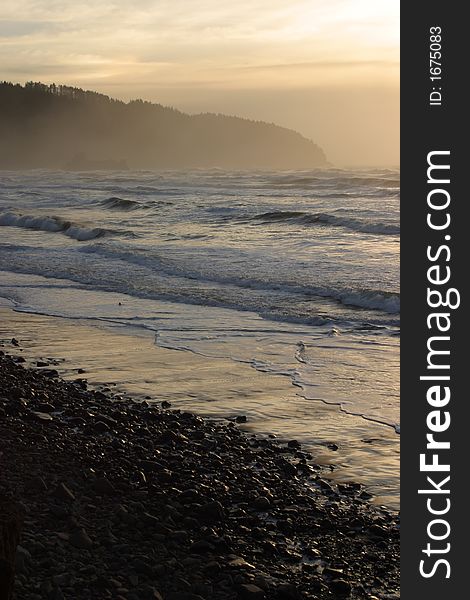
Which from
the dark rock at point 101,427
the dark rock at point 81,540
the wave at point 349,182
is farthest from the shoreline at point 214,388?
the wave at point 349,182

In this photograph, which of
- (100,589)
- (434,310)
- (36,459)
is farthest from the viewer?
(36,459)

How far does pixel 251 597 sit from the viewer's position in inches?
189

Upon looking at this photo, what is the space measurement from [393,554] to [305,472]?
1.42 meters

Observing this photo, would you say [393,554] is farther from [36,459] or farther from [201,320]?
[201,320]

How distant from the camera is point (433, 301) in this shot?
17.2 ft

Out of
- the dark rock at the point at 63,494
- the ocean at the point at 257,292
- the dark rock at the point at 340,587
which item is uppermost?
the ocean at the point at 257,292

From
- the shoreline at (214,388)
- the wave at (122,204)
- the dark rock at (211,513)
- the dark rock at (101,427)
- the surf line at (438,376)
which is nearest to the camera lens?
the surf line at (438,376)

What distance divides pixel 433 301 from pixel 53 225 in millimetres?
26378

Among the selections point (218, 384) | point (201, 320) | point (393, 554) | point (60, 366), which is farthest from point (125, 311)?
point (393, 554)

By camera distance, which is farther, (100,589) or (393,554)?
(393,554)

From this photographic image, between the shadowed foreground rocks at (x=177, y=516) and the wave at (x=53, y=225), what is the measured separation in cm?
1964

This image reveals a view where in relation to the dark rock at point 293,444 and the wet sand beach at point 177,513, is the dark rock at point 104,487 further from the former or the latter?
the dark rock at point 293,444

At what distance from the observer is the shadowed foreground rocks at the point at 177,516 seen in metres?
4.89

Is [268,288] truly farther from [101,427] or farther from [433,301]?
[433,301]
